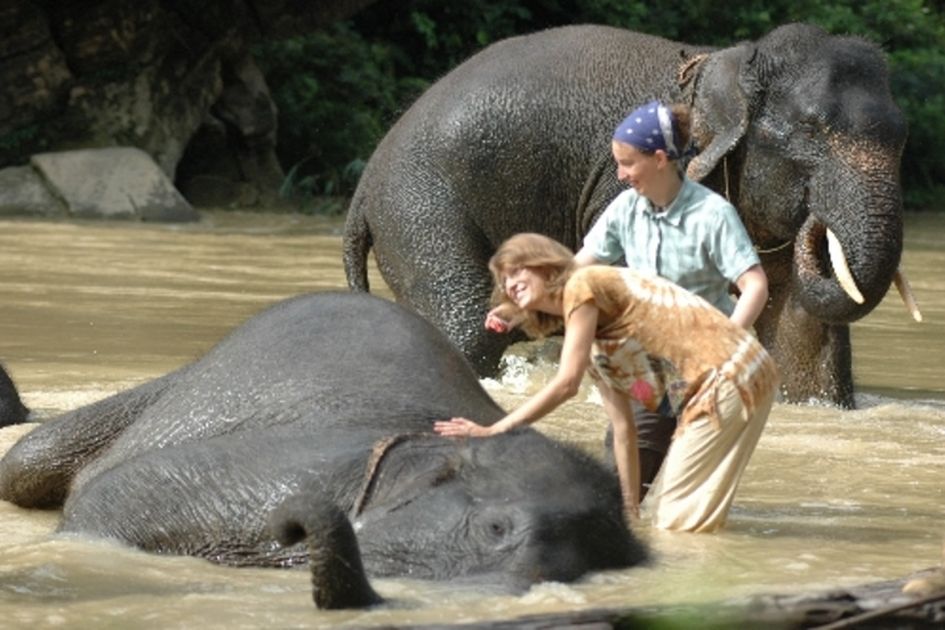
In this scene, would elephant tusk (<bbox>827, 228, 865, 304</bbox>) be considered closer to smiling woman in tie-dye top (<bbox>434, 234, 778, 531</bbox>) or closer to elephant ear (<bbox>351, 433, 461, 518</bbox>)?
smiling woman in tie-dye top (<bbox>434, 234, 778, 531</bbox>)

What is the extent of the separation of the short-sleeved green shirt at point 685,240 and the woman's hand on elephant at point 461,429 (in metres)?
1.27

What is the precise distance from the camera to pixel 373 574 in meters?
4.95

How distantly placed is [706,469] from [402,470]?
1.21 m

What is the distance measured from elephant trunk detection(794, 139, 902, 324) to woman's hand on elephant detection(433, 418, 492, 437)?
4.00 m

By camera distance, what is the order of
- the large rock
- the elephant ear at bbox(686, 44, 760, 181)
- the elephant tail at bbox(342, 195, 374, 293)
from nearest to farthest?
1. the elephant ear at bbox(686, 44, 760, 181)
2. the elephant tail at bbox(342, 195, 374, 293)
3. the large rock

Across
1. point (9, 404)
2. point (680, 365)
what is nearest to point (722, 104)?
point (9, 404)

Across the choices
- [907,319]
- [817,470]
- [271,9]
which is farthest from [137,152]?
[817,470]

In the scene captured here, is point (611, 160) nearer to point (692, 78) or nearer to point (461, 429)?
point (692, 78)

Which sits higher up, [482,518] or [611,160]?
[482,518]

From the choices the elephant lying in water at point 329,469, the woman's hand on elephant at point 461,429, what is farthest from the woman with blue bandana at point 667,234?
the woman's hand on elephant at point 461,429

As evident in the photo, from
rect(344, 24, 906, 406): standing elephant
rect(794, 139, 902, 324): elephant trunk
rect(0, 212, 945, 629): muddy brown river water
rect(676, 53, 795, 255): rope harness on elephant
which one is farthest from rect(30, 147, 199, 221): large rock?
rect(794, 139, 902, 324): elephant trunk

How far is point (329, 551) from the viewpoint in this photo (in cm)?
456

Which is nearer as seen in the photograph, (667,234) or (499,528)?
(499,528)

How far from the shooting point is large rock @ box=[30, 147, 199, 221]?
19359mm
